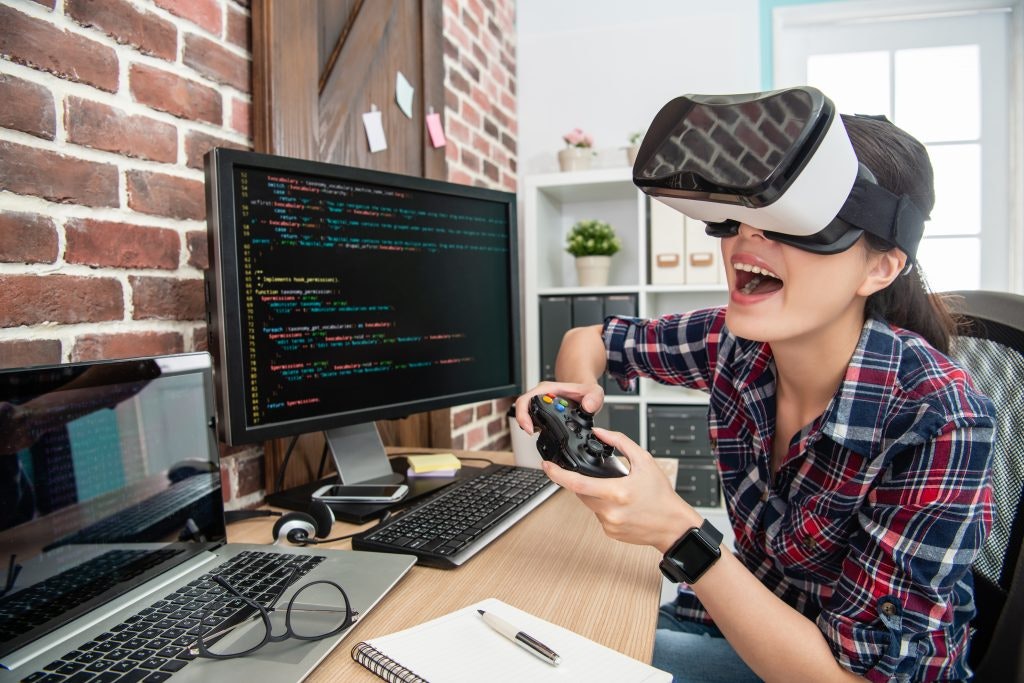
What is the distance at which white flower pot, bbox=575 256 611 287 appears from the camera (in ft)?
7.84

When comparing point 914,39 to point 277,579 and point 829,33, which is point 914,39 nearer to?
point 829,33

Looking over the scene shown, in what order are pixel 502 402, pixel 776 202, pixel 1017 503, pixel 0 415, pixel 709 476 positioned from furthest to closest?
pixel 502 402, pixel 709 476, pixel 1017 503, pixel 776 202, pixel 0 415

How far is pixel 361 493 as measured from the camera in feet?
3.24

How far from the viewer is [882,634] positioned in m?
0.64

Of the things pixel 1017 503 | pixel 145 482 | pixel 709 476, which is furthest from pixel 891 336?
pixel 709 476

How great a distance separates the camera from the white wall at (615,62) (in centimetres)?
247

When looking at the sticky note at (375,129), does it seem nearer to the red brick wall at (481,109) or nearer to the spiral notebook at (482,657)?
the red brick wall at (481,109)

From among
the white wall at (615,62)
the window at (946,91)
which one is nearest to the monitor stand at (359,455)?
the white wall at (615,62)

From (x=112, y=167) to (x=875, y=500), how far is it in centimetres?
104

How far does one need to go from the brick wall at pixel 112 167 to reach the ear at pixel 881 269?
3.11ft

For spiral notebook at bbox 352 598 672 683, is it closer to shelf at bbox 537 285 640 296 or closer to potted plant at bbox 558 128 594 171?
shelf at bbox 537 285 640 296

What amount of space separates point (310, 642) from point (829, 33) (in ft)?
9.47

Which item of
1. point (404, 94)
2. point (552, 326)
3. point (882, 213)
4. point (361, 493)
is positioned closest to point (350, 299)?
point (361, 493)

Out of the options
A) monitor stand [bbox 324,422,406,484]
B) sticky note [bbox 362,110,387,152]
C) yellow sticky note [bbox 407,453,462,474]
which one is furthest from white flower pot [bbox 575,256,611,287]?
monitor stand [bbox 324,422,406,484]
